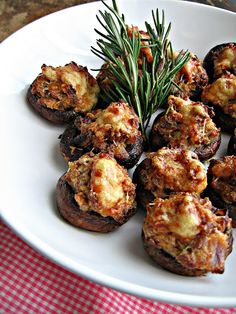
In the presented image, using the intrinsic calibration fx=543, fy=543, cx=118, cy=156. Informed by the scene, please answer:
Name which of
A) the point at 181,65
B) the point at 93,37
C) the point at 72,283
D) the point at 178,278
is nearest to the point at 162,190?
the point at 178,278

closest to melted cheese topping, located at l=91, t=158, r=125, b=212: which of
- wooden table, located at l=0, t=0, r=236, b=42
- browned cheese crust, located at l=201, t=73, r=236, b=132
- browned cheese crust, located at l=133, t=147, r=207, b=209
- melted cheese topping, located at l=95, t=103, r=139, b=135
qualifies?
browned cheese crust, located at l=133, t=147, r=207, b=209

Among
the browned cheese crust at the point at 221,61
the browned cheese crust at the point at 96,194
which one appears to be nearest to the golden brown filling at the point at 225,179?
the browned cheese crust at the point at 96,194

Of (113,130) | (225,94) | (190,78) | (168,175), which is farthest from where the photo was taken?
(190,78)

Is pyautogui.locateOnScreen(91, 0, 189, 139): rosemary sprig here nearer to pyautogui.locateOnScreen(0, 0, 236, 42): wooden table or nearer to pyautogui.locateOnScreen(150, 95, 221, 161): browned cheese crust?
pyautogui.locateOnScreen(150, 95, 221, 161): browned cheese crust

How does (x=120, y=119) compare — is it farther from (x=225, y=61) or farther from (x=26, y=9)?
(x=26, y=9)

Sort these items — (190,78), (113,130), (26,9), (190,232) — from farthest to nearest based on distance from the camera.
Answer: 1. (26,9)
2. (190,78)
3. (113,130)
4. (190,232)

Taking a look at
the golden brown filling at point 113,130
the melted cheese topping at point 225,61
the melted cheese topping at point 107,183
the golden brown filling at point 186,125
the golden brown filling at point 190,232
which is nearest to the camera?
the golden brown filling at point 190,232

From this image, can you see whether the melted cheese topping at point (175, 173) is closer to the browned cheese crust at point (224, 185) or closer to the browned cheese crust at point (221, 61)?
the browned cheese crust at point (224, 185)

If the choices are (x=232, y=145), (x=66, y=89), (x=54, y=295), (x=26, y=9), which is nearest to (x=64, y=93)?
(x=66, y=89)
